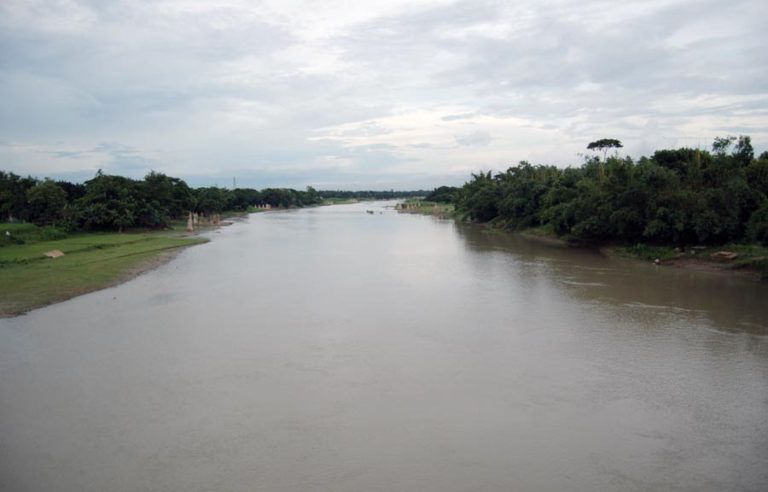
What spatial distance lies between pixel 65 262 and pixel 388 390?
18677 mm

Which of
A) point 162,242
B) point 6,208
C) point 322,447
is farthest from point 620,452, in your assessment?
point 6,208

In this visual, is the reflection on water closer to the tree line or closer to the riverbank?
the riverbank

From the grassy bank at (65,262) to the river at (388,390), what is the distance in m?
1.41

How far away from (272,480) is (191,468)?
43.9 inches

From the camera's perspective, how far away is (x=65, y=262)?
901 inches

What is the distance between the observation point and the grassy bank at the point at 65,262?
17.0 metres

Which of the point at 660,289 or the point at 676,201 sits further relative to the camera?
the point at 676,201

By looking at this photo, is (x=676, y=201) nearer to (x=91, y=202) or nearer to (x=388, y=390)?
(x=388, y=390)

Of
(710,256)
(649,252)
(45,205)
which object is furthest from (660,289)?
(45,205)

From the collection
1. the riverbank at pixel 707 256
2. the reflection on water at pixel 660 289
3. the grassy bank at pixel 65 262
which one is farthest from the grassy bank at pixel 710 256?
the grassy bank at pixel 65 262

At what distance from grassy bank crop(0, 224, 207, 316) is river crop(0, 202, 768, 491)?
55.4 inches

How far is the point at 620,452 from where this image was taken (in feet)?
24.5

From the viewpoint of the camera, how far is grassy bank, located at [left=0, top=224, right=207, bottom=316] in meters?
17.0

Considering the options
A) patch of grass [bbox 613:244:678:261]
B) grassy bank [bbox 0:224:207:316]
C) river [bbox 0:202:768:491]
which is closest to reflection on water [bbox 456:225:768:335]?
river [bbox 0:202:768:491]
